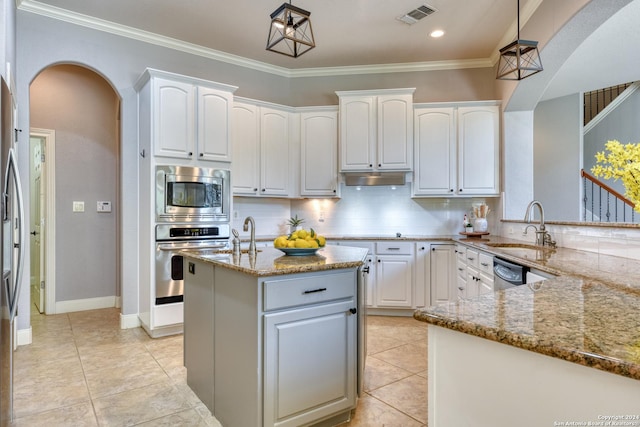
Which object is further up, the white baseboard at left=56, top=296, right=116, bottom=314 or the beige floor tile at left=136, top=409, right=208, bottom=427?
the white baseboard at left=56, top=296, right=116, bottom=314

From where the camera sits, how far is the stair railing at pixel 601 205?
5.53 m

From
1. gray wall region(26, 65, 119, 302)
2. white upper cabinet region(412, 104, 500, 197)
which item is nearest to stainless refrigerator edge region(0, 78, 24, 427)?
gray wall region(26, 65, 119, 302)

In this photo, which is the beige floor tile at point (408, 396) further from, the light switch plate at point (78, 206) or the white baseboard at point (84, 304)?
the light switch plate at point (78, 206)

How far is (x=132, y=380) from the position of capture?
2586 millimetres

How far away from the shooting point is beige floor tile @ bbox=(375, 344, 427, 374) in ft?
9.27

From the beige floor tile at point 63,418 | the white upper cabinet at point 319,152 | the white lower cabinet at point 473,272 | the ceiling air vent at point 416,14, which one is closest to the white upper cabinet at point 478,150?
the white lower cabinet at point 473,272

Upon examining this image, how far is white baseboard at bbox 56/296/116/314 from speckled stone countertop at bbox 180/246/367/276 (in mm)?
2913

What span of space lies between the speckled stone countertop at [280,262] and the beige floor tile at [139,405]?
0.90 metres

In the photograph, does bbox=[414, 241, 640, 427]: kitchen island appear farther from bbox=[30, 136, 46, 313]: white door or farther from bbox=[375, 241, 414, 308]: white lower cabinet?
bbox=[30, 136, 46, 313]: white door

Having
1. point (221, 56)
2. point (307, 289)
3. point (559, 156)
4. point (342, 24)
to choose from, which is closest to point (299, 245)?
point (307, 289)

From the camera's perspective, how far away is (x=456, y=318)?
2.92 feet

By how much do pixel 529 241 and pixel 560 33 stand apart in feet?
5.90

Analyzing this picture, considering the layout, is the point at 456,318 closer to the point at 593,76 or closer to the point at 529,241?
the point at 529,241

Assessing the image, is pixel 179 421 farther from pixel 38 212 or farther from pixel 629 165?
pixel 38 212
